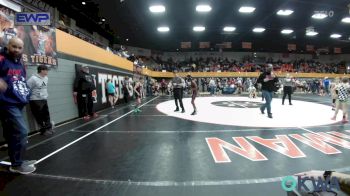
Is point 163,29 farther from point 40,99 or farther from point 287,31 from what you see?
point 40,99

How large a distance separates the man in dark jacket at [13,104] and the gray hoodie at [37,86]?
101 inches

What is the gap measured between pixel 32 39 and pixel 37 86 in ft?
4.30

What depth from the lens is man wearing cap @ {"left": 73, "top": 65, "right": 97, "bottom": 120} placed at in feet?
28.1

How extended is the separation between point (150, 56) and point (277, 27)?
19533mm

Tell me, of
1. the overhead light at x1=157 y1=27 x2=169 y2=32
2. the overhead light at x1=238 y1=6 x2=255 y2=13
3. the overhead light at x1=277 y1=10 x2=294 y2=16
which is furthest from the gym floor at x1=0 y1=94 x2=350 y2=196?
the overhead light at x1=157 y1=27 x2=169 y2=32

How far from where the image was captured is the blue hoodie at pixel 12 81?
3.36 metres

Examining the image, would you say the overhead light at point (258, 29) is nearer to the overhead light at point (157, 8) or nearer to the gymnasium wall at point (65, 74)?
the overhead light at point (157, 8)

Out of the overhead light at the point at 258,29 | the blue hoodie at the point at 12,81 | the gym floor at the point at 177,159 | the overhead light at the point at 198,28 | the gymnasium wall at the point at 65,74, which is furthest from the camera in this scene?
the overhead light at the point at 258,29

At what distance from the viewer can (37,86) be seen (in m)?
5.91

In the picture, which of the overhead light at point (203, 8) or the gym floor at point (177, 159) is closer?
the gym floor at point (177, 159)

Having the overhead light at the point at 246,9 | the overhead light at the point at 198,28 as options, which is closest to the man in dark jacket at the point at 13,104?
the overhead light at the point at 246,9

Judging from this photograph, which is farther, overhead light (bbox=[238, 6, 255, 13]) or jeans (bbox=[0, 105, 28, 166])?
overhead light (bbox=[238, 6, 255, 13])

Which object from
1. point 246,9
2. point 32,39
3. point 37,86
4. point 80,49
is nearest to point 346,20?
point 246,9

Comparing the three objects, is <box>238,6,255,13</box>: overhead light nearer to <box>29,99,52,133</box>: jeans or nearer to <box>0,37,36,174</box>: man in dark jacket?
<box>29,99,52,133</box>: jeans
